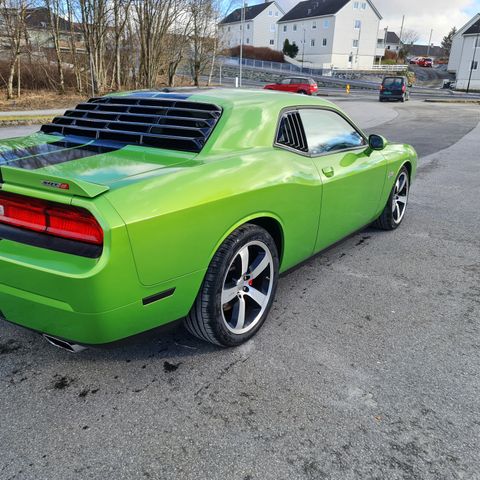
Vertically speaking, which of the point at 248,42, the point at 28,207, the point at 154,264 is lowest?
the point at 154,264

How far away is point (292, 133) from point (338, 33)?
72.5 meters

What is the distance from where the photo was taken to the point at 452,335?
3016mm

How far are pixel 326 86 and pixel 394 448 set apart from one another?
48.1m

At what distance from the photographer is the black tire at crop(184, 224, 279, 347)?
251 cm

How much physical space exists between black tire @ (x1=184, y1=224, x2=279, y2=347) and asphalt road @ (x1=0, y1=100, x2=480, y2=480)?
5.8 inches

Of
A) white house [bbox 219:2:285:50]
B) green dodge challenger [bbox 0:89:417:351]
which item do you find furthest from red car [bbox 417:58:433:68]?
green dodge challenger [bbox 0:89:417:351]

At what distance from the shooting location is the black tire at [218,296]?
251cm

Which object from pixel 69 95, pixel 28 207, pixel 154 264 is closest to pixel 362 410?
pixel 154 264

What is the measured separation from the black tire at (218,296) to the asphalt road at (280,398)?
0.15m

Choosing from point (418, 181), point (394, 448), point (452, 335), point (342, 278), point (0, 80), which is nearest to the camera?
point (394, 448)

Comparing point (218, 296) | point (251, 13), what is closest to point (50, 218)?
point (218, 296)

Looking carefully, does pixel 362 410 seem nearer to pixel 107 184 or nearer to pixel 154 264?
pixel 154 264

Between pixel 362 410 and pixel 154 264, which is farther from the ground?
pixel 154 264

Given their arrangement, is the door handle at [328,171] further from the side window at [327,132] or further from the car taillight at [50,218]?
the car taillight at [50,218]
